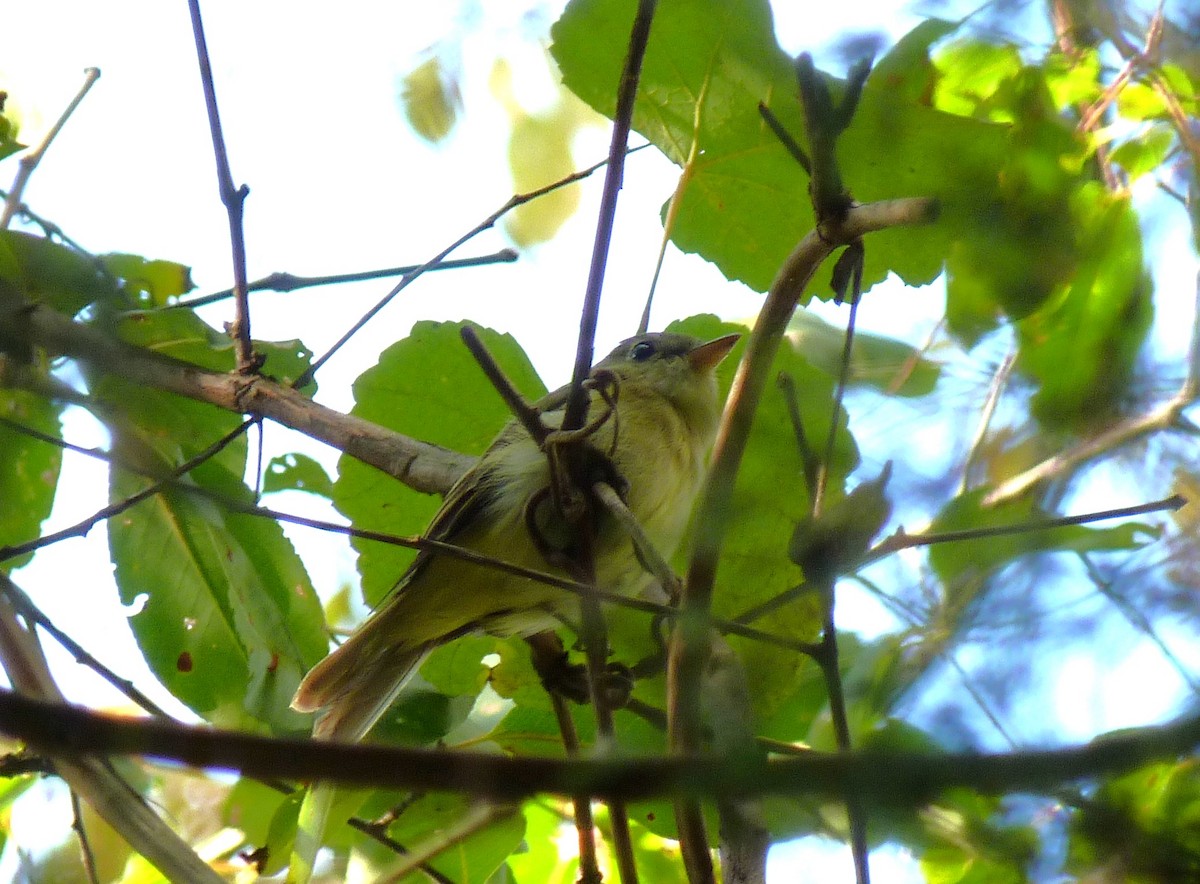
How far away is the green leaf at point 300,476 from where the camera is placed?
3.38 meters

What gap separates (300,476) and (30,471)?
2.70 feet

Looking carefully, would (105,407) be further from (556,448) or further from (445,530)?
(445,530)

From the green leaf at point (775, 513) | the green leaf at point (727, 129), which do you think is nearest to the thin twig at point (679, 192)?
the green leaf at point (727, 129)

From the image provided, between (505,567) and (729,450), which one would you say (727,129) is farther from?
(729,450)

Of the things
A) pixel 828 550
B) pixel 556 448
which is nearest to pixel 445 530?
pixel 556 448

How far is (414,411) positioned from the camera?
3182 millimetres

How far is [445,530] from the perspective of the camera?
9.88 ft

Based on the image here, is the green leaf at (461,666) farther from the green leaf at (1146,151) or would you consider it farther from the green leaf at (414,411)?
the green leaf at (1146,151)

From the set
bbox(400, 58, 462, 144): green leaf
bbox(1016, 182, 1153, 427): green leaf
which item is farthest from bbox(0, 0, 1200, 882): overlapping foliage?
bbox(400, 58, 462, 144): green leaf

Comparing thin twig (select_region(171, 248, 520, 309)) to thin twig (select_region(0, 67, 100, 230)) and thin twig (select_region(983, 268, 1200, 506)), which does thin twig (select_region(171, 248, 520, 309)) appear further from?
thin twig (select_region(983, 268, 1200, 506))

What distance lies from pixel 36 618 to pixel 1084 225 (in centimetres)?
179

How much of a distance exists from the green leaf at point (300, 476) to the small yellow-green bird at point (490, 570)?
48cm

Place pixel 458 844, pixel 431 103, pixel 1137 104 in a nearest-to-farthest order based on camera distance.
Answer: pixel 1137 104
pixel 431 103
pixel 458 844

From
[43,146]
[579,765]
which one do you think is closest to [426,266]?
[43,146]
